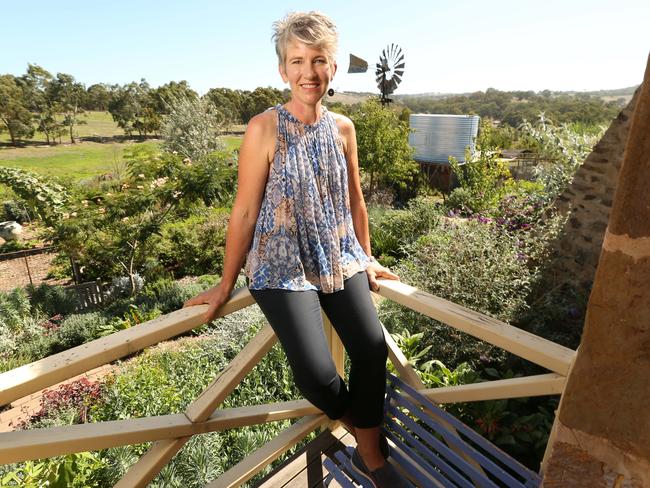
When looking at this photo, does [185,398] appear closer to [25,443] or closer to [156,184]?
[25,443]

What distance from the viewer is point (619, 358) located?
1.89 ft

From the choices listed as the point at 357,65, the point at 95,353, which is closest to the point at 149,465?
the point at 95,353

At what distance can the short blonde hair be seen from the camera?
132 cm

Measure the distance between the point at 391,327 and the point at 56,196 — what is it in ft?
21.8

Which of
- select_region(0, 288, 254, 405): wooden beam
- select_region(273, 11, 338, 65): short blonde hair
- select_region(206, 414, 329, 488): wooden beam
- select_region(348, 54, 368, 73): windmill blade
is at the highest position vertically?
select_region(348, 54, 368, 73): windmill blade

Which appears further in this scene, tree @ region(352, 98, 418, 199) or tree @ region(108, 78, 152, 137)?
tree @ region(108, 78, 152, 137)

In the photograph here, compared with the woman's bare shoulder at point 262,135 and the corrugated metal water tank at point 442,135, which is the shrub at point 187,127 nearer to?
the corrugated metal water tank at point 442,135

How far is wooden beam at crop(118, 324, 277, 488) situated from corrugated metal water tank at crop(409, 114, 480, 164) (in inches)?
565

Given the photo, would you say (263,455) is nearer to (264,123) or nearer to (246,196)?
(246,196)

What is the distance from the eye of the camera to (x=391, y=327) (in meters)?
4.18

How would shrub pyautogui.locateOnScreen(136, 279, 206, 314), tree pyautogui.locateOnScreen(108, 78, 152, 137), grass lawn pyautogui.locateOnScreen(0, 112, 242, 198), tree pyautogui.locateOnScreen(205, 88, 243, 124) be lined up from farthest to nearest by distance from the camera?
tree pyautogui.locateOnScreen(108, 78, 152, 137) → tree pyautogui.locateOnScreen(205, 88, 243, 124) → grass lawn pyautogui.locateOnScreen(0, 112, 242, 198) → shrub pyautogui.locateOnScreen(136, 279, 206, 314)

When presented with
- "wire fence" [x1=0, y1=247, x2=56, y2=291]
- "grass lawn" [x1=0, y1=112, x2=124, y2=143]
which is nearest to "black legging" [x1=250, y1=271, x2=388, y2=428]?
"wire fence" [x1=0, y1=247, x2=56, y2=291]

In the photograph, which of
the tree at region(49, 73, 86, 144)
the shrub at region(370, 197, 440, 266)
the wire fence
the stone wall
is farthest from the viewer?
the tree at region(49, 73, 86, 144)

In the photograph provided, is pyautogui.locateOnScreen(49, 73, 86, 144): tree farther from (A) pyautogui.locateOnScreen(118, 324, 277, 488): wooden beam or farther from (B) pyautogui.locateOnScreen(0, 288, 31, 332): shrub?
(A) pyautogui.locateOnScreen(118, 324, 277, 488): wooden beam
